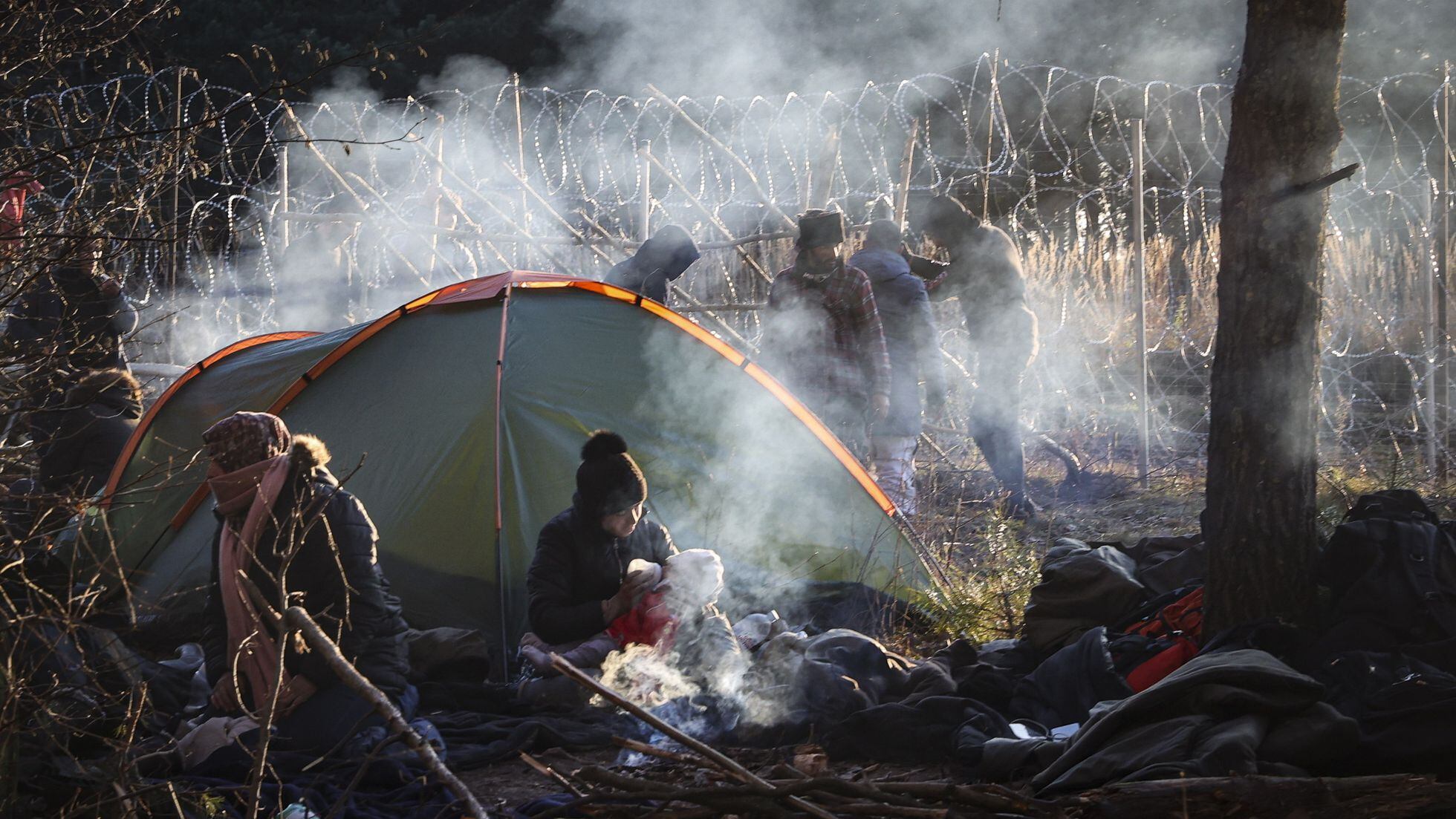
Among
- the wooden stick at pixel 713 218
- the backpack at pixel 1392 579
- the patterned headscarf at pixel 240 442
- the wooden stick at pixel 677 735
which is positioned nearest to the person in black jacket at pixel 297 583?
the patterned headscarf at pixel 240 442

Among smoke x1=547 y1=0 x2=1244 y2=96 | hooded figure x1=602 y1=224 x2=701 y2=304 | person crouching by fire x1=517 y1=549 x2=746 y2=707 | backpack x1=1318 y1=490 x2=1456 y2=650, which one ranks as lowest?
person crouching by fire x1=517 y1=549 x2=746 y2=707

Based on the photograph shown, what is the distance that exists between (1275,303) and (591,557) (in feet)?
8.04

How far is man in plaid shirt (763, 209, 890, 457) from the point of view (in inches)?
257

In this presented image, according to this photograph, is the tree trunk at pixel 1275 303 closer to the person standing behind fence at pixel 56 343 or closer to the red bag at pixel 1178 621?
the red bag at pixel 1178 621

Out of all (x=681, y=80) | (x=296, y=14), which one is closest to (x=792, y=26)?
(x=681, y=80)

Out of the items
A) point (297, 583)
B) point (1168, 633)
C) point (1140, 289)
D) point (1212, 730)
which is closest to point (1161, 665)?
point (1168, 633)

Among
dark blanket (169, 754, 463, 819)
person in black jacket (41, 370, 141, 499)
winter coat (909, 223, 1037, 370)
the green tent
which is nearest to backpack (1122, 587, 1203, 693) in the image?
the green tent

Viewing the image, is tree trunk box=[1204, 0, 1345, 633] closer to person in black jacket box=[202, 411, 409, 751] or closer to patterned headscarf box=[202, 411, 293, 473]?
person in black jacket box=[202, 411, 409, 751]

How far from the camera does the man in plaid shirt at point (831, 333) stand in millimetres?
6516

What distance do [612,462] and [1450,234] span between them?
21.8ft

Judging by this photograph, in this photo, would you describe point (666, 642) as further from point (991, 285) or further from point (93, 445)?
point (991, 285)

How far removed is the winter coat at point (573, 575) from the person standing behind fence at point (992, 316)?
3.24m

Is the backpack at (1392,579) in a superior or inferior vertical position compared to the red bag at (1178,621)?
superior

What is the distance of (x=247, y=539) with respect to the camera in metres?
3.87
